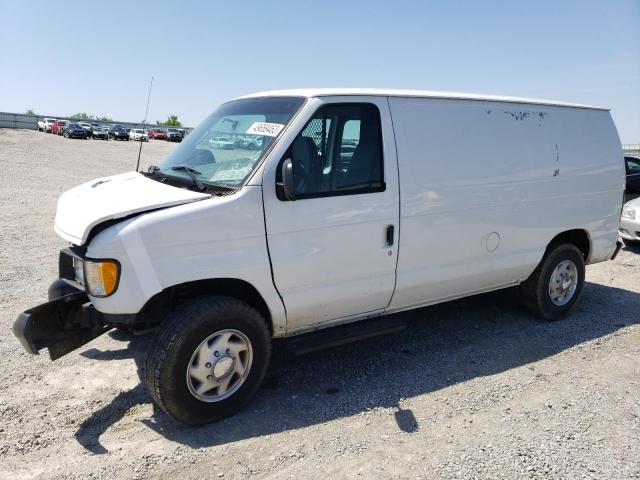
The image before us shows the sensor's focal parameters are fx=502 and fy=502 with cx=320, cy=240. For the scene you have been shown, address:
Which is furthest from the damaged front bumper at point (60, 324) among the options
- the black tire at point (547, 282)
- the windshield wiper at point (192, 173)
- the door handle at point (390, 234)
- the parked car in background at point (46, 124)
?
the parked car in background at point (46, 124)

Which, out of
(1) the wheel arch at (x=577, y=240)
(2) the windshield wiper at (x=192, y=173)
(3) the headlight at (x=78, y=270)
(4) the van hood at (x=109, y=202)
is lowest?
(3) the headlight at (x=78, y=270)

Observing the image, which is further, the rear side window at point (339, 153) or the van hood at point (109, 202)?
the rear side window at point (339, 153)

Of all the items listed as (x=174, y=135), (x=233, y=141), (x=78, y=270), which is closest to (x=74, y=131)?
(x=174, y=135)

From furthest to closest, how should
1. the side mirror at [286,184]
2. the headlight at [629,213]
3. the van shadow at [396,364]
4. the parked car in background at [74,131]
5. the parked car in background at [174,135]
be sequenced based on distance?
the parked car in background at [174,135]
the parked car in background at [74,131]
the headlight at [629,213]
the van shadow at [396,364]
the side mirror at [286,184]

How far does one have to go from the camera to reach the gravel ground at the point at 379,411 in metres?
3.05

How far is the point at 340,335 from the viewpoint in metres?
3.95

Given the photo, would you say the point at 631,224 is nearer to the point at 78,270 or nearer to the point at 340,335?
the point at 340,335

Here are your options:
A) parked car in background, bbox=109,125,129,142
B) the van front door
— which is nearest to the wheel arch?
the van front door

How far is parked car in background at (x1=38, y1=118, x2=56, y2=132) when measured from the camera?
159 ft

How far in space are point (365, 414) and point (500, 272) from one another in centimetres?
209

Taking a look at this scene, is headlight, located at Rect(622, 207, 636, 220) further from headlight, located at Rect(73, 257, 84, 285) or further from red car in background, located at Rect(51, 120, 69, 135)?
red car in background, located at Rect(51, 120, 69, 135)

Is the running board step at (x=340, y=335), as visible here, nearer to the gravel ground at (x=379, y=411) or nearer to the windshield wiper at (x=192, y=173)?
the gravel ground at (x=379, y=411)

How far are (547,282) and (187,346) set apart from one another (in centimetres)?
385

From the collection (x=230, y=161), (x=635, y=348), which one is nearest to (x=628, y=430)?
(x=635, y=348)
